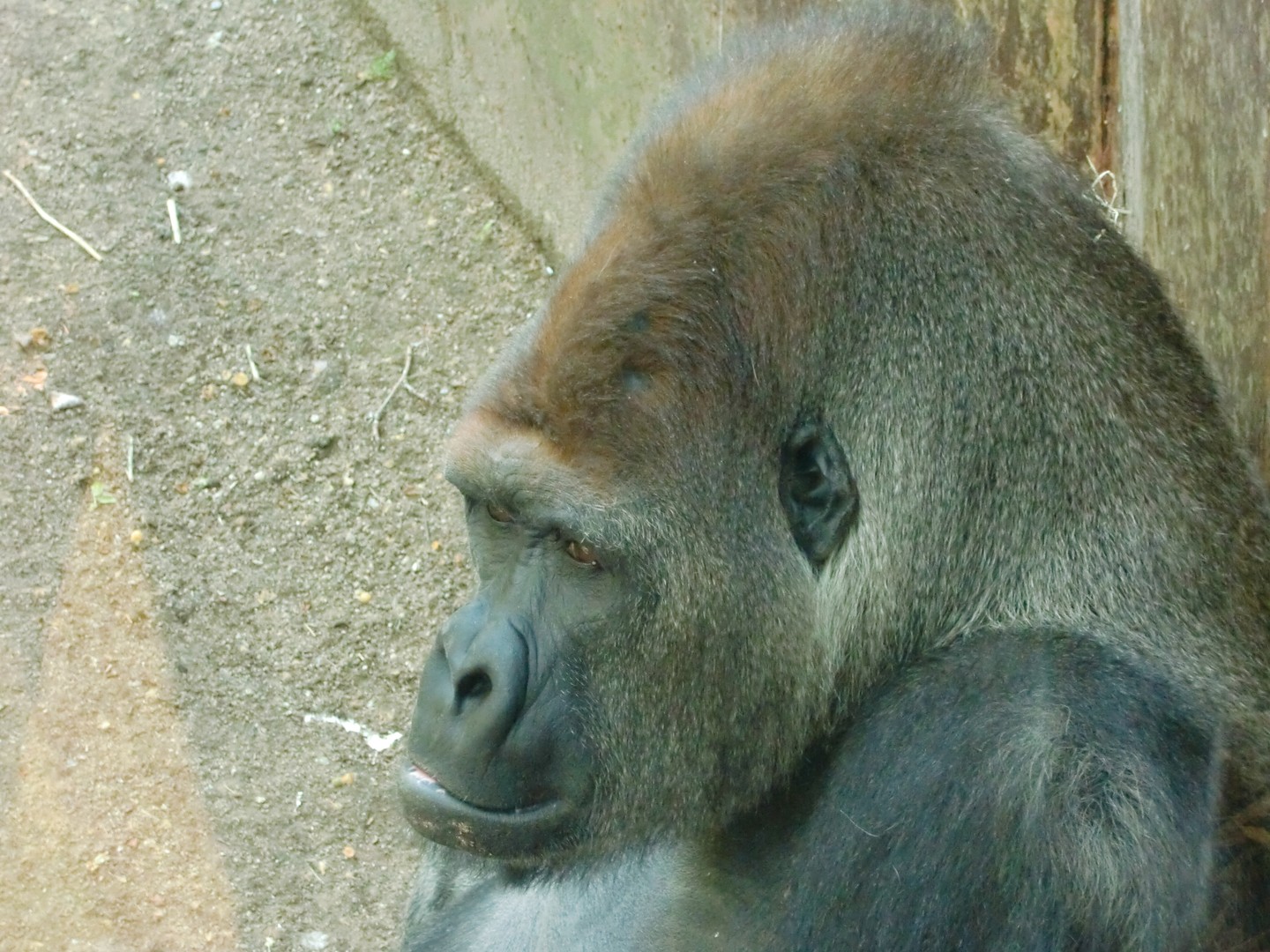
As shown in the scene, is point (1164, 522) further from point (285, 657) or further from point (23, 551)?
point (23, 551)

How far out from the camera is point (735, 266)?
2.71 m

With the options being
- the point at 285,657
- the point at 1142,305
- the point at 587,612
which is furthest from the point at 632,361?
the point at 285,657

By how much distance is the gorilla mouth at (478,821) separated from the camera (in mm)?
2795

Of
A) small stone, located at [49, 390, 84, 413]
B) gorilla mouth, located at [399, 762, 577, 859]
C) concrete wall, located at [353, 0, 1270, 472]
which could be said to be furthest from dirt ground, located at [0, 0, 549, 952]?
gorilla mouth, located at [399, 762, 577, 859]

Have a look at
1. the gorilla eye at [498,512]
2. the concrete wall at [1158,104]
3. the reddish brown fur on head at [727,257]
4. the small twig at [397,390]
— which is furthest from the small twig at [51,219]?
the reddish brown fur on head at [727,257]

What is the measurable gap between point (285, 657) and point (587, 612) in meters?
2.43

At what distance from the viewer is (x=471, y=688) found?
279 cm

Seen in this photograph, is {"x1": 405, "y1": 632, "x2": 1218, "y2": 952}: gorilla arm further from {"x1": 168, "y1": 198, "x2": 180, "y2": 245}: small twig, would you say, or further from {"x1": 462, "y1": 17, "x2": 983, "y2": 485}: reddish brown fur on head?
{"x1": 168, "y1": 198, "x2": 180, "y2": 245}: small twig

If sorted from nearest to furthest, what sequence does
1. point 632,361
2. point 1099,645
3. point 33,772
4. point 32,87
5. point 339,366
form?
point 1099,645
point 632,361
point 33,772
point 339,366
point 32,87

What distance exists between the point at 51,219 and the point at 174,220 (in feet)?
1.42

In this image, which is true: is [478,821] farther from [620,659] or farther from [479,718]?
[620,659]

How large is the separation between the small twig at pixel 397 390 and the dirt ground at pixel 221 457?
0.07 ft

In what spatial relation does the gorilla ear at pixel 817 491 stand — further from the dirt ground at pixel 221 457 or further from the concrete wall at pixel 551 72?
the concrete wall at pixel 551 72

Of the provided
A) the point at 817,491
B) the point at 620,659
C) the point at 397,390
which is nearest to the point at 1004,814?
the point at 817,491
